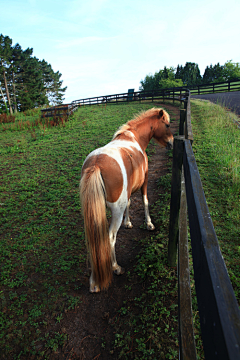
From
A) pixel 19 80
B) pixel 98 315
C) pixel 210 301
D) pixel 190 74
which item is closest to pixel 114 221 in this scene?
pixel 98 315

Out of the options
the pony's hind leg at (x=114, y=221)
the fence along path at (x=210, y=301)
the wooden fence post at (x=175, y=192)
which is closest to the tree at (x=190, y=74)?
the wooden fence post at (x=175, y=192)

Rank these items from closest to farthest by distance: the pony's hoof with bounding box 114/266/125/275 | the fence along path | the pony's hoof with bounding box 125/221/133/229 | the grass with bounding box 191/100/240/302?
the fence along path < the grass with bounding box 191/100/240/302 < the pony's hoof with bounding box 114/266/125/275 < the pony's hoof with bounding box 125/221/133/229

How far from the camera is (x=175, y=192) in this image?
2.46 metres

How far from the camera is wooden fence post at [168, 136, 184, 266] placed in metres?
2.25

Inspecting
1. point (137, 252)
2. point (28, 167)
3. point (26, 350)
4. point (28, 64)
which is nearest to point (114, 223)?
point (137, 252)

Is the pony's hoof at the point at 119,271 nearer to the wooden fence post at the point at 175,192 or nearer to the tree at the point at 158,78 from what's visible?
the wooden fence post at the point at 175,192

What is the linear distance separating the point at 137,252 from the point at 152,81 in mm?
68641

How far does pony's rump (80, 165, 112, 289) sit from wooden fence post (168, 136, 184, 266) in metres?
0.86

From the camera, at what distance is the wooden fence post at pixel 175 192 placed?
2254 mm

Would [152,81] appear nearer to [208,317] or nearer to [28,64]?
[28,64]

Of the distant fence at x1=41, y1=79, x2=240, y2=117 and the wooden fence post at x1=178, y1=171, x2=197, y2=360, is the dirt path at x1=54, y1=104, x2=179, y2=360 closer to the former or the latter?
the wooden fence post at x1=178, y1=171, x2=197, y2=360

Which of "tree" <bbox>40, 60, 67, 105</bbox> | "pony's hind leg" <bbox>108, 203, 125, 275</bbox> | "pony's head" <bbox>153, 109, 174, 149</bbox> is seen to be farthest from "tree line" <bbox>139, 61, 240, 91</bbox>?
"pony's hind leg" <bbox>108, 203, 125, 275</bbox>

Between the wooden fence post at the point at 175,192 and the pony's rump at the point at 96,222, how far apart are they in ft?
2.82

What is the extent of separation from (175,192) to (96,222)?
1022 millimetres
